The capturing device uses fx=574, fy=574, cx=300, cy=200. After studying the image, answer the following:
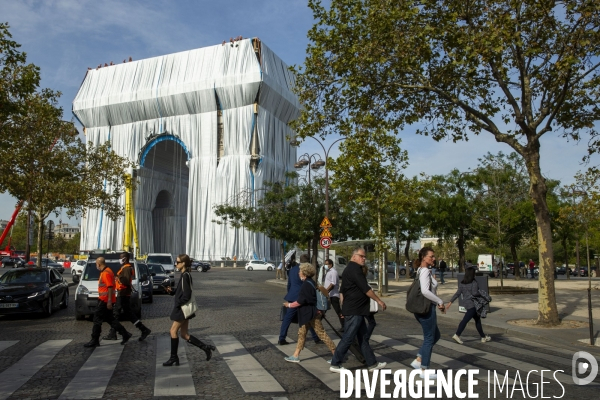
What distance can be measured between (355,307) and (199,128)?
58641mm

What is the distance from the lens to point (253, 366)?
8.48 m

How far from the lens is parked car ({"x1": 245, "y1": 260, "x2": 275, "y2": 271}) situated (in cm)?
5871

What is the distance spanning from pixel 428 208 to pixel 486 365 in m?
35.0

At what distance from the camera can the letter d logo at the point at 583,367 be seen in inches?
310

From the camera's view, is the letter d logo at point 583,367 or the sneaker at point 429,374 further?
the letter d logo at point 583,367

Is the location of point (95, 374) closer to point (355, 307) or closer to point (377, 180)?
point (355, 307)

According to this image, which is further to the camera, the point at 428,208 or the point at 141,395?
the point at 428,208

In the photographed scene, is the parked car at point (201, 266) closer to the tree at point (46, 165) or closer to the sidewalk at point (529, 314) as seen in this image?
the tree at point (46, 165)

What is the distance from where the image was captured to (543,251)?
46.9 feet

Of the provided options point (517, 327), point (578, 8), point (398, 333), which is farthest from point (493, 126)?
point (398, 333)

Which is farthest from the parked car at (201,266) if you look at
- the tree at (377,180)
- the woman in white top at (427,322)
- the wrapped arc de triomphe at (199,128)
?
the woman in white top at (427,322)

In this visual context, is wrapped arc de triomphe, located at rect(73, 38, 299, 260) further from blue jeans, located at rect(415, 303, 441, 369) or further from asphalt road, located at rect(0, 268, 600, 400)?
blue jeans, located at rect(415, 303, 441, 369)

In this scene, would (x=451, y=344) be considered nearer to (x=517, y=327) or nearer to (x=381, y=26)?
(x=517, y=327)

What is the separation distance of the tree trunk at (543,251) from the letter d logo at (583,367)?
11.6 feet
